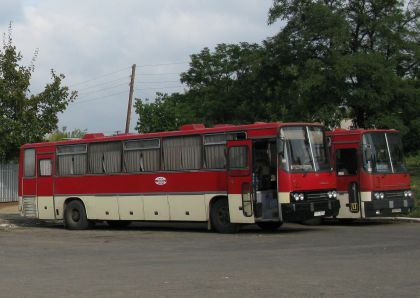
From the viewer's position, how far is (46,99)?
34938 millimetres

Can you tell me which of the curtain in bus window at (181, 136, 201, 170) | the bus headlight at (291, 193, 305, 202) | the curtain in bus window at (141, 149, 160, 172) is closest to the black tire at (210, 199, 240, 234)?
the curtain in bus window at (181, 136, 201, 170)

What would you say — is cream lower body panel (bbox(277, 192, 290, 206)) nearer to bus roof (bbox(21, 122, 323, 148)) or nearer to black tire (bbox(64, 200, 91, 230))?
bus roof (bbox(21, 122, 323, 148))

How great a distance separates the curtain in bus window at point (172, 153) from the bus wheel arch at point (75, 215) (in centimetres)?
401

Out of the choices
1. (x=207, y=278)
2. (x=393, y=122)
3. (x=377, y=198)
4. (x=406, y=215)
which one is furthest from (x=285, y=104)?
(x=207, y=278)

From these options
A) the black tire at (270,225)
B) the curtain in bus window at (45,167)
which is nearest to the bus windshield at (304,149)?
Answer: the black tire at (270,225)

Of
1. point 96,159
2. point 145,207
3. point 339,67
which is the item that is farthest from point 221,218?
point 339,67

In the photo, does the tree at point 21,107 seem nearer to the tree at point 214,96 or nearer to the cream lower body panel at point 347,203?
the tree at point 214,96

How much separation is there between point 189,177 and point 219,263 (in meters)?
7.58

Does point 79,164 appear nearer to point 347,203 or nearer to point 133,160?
point 133,160

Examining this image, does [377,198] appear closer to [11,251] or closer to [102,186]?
[102,186]

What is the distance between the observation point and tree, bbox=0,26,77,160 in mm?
33469

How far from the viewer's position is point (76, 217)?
23.5 m

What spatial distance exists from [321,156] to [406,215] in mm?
5858

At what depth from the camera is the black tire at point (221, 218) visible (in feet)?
63.5
